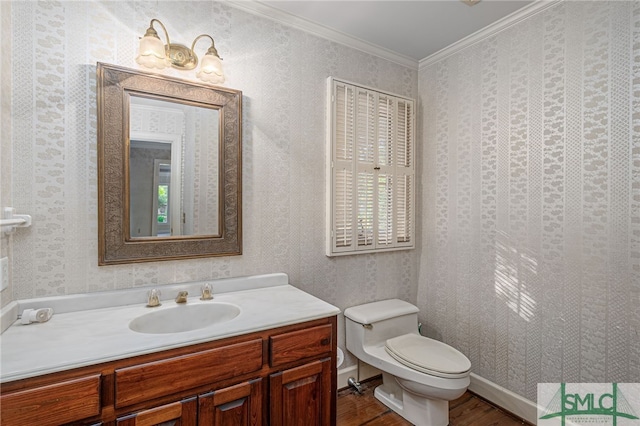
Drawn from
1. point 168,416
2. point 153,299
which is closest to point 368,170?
point 153,299

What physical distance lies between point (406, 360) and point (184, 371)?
1.23 m

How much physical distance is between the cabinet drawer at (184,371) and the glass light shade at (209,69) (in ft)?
4.34

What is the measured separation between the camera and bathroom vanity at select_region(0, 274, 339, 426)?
0.96 metres

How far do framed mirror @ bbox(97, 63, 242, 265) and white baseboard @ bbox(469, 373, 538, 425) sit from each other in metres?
1.86

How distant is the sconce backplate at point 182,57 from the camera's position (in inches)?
64.3

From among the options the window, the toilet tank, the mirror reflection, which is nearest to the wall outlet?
the mirror reflection

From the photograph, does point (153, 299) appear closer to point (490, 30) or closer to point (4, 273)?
Answer: point (4, 273)

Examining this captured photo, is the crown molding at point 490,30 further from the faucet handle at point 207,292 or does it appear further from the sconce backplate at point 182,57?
the faucet handle at point 207,292

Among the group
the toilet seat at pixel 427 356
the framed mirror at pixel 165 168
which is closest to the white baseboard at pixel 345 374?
the toilet seat at pixel 427 356

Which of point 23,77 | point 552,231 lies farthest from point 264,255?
point 552,231

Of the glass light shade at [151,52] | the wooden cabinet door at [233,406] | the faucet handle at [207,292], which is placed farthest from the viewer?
the faucet handle at [207,292]

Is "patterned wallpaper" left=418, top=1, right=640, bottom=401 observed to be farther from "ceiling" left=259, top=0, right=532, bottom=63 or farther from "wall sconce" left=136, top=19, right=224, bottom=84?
"wall sconce" left=136, top=19, right=224, bottom=84

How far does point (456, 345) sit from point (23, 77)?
9.61 feet

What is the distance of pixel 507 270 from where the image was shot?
203 cm
